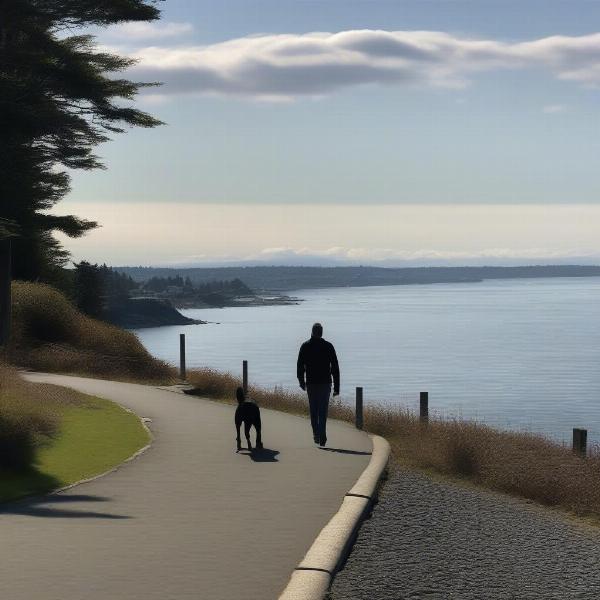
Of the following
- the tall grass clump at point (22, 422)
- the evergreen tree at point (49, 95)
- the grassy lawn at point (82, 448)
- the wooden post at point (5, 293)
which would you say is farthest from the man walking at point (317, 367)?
the wooden post at point (5, 293)

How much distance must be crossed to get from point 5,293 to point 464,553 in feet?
93.6

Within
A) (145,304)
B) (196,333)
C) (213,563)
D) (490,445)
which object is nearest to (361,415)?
(490,445)

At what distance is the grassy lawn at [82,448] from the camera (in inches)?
496

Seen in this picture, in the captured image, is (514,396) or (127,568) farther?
(514,396)

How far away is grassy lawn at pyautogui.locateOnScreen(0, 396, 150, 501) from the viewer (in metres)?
12.6

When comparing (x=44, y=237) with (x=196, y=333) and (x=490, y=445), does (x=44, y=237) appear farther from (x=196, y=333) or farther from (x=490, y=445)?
(x=196, y=333)

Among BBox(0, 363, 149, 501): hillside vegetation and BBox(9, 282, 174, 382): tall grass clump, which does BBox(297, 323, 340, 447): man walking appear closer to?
BBox(0, 363, 149, 501): hillside vegetation

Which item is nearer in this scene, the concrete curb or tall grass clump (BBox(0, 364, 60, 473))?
the concrete curb

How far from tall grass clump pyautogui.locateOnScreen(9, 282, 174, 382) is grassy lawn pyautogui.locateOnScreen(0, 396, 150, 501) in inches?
436

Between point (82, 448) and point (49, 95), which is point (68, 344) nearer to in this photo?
point (49, 95)

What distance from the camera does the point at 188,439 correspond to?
56.0 ft

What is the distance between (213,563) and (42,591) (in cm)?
151

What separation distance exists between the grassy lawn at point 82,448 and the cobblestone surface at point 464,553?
4.22 metres

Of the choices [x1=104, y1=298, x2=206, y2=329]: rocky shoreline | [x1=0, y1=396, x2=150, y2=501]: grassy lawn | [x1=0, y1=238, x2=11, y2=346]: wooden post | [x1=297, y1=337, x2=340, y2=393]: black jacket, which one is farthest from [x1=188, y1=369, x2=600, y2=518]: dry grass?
[x1=104, y1=298, x2=206, y2=329]: rocky shoreline
